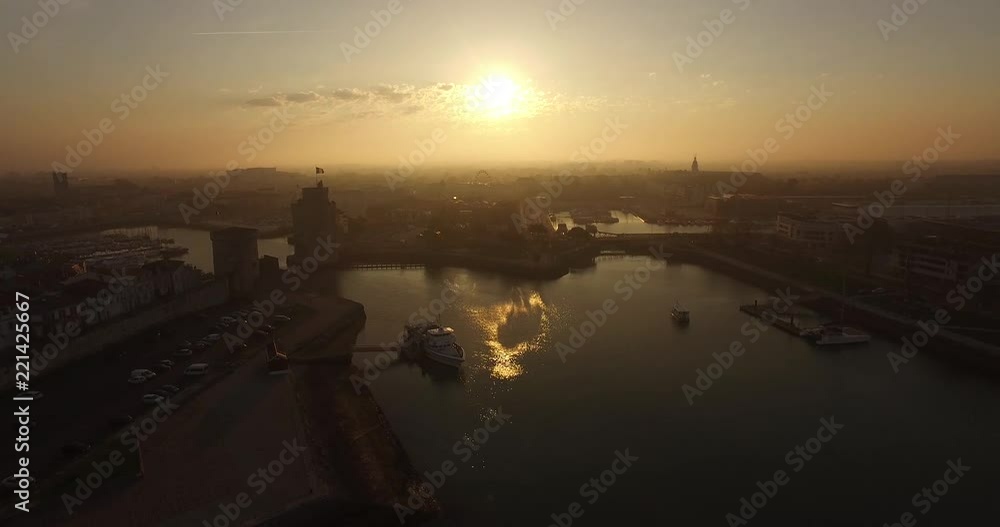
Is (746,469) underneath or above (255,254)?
underneath

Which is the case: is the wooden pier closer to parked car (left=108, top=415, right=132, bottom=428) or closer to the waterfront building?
the waterfront building

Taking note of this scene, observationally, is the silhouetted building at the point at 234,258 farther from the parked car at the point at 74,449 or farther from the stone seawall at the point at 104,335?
the parked car at the point at 74,449

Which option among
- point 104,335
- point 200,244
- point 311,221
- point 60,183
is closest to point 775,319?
point 104,335

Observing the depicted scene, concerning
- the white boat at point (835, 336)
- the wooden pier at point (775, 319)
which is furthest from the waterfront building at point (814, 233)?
the white boat at point (835, 336)

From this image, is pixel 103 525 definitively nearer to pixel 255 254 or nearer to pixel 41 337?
pixel 41 337

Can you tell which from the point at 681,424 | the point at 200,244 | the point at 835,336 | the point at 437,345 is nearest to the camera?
the point at 681,424

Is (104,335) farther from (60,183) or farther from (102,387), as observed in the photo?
Answer: (60,183)

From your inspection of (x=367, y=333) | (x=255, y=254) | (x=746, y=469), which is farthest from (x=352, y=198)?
(x=746, y=469)
